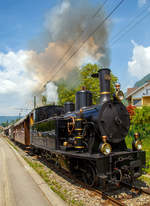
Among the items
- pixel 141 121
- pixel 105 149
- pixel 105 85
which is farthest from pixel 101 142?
pixel 141 121

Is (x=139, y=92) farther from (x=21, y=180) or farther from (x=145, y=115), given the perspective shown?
(x=21, y=180)

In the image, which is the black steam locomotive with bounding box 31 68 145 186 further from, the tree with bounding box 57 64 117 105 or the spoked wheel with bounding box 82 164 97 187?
the tree with bounding box 57 64 117 105

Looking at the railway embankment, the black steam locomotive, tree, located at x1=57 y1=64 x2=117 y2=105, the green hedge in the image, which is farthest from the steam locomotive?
tree, located at x1=57 y1=64 x2=117 y2=105

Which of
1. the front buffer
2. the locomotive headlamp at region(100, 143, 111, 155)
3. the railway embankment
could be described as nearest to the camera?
the railway embankment

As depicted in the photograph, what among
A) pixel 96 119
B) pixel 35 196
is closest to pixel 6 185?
pixel 35 196

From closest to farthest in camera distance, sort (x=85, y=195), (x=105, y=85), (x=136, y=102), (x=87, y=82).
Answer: (x=85, y=195) → (x=105, y=85) → (x=87, y=82) → (x=136, y=102)

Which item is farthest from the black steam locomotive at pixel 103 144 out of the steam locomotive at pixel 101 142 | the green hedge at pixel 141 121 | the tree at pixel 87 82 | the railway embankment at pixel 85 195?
the tree at pixel 87 82

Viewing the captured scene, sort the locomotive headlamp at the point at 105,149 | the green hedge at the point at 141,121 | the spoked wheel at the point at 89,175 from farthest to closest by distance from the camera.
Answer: the green hedge at the point at 141,121
the spoked wheel at the point at 89,175
the locomotive headlamp at the point at 105,149

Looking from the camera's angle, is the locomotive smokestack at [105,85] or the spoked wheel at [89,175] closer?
the spoked wheel at [89,175]

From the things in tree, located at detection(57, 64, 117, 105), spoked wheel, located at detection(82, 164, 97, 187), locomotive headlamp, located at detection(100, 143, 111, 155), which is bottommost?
spoked wheel, located at detection(82, 164, 97, 187)

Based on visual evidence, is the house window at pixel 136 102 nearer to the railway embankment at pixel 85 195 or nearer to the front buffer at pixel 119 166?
the railway embankment at pixel 85 195

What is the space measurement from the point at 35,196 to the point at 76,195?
1.11m

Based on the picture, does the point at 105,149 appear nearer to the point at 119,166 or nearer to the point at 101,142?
the point at 101,142

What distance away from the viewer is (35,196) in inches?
191
